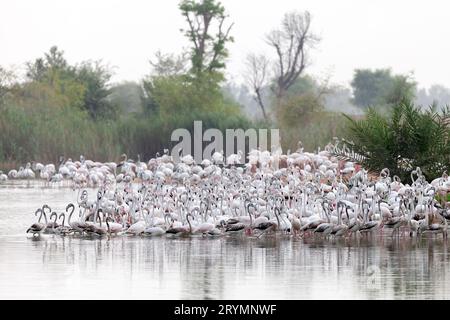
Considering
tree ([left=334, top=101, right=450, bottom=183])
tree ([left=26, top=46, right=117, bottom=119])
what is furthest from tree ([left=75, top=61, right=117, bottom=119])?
tree ([left=334, top=101, right=450, bottom=183])

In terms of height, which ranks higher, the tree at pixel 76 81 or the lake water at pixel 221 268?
the tree at pixel 76 81

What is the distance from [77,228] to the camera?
1822 centimetres

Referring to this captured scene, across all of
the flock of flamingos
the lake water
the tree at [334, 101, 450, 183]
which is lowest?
the lake water

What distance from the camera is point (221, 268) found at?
14.3 m

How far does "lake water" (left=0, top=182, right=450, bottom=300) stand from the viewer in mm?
12367

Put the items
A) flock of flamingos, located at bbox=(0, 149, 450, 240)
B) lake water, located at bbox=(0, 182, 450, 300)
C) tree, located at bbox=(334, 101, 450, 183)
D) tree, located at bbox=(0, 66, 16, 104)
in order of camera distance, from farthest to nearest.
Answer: tree, located at bbox=(0, 66, 16, 104), tree, located at bbox=(334, 101, 450, 183), flock of flamingos, located at bbox=(0, 149, 450, 240), lake water, located at bbox=(0, 182, 450, 300)

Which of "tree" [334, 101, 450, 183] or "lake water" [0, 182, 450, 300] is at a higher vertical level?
"tree" [334, 101, 450, 183]

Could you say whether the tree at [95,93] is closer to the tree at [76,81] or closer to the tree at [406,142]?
the tree at [76,81]

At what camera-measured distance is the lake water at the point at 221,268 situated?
1237 centimetres

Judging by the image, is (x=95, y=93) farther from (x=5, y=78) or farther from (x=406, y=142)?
(x=406, y=142)

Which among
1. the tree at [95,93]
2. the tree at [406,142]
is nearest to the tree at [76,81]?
the tree at [95,93]

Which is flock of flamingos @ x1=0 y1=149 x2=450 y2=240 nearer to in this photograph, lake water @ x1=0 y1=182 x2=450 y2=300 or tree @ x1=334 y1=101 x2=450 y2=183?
lake water @ x1=0 y1=182 x2=450 y2=300

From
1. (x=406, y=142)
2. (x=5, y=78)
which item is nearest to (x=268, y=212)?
(x=406, y=142)
